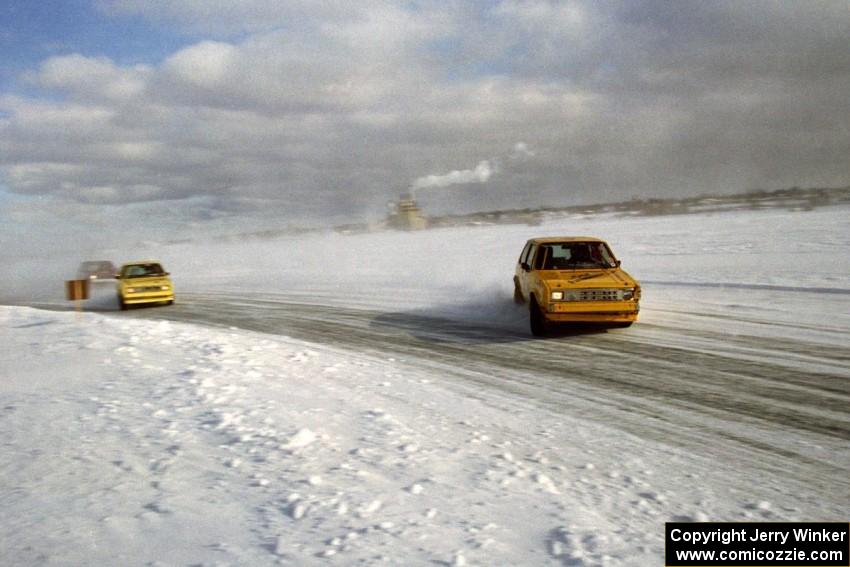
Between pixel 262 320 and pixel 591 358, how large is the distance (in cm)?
789

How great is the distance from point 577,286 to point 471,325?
100 inches

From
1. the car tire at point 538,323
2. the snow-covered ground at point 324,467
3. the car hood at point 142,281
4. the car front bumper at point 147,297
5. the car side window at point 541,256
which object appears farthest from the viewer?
the car hood at point 142,281

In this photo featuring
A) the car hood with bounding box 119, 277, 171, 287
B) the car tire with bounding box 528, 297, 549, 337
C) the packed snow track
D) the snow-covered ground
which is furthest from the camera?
the car hood with bounding box 119, 277, 171, 287

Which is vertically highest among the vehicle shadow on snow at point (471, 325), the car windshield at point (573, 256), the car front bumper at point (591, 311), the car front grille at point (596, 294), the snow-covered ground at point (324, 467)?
the car windshield at point (573, 256)

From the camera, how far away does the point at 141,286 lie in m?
16.7

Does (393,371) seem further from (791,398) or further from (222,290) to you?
(222,290)

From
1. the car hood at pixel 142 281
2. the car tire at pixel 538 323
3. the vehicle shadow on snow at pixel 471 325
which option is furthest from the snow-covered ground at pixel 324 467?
the car hood at pixel 142 281

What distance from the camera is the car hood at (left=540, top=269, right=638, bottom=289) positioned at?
9125mm

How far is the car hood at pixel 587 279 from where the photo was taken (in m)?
9.12

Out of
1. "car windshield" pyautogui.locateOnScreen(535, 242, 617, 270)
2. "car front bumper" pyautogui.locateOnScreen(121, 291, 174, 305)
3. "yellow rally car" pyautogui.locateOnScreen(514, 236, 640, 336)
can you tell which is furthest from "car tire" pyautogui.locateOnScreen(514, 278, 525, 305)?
"car front bumper" pyautogui.locateOnScreen(121, 291, 174, 305)

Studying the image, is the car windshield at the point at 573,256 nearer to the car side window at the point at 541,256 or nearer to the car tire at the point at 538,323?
the car side window at the point at 541,256

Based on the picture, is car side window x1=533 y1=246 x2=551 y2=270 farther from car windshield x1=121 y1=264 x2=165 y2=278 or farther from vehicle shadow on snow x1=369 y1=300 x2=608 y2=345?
car windshield x1=121 y1=264 x2=165 y2=278

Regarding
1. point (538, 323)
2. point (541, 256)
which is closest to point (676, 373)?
point (538, 323)

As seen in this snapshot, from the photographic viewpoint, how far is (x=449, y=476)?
13.4 ft
